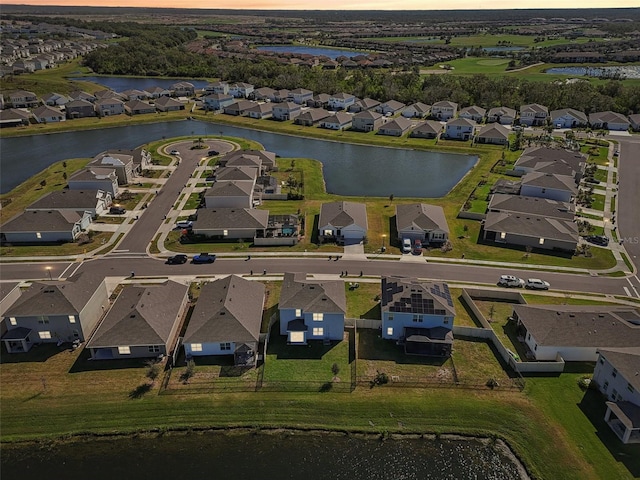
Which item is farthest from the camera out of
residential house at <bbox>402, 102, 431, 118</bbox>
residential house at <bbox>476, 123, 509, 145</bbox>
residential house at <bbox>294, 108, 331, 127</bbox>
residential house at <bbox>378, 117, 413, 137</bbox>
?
residential house at <bbox>402, 102, 431, 118</bbox>

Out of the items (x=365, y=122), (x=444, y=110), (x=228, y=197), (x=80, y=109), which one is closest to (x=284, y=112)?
(x=365, y=122)

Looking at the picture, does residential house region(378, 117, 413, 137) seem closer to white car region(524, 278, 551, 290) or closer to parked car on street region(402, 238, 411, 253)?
parked car on street region(402, 238, 411, 253)

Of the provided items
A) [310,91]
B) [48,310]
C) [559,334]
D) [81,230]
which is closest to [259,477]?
[48,310]

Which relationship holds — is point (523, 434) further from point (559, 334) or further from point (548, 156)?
point (548, 156)

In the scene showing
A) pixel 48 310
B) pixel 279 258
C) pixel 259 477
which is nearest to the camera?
pixel 259 477

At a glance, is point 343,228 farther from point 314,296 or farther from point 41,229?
point 41,229

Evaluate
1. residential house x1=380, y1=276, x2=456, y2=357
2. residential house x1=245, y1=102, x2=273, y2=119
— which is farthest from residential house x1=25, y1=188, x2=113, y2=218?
residential house x1=245, y1=102, x2=273, y2=119
